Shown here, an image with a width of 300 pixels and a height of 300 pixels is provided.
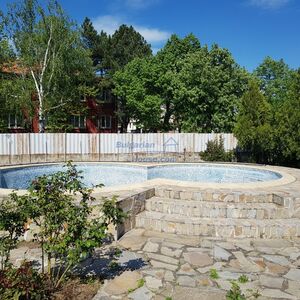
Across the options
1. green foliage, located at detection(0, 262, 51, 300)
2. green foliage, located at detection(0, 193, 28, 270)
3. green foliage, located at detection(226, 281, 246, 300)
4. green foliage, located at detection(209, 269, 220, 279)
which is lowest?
green foliage, located at detection(209, 269, 220, 279)

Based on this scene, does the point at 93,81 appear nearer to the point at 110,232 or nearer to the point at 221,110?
the point at 221,110

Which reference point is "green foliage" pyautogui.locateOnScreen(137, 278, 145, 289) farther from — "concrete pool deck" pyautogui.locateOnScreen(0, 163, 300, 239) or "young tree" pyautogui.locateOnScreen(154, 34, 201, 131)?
"young tree" pyautogui.locateOnScreen(154, 34, 201, 131)

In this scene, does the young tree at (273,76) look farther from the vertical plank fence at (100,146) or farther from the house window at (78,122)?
the house window at (78,122)

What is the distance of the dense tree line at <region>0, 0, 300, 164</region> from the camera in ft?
60.7

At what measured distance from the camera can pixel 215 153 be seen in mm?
19047

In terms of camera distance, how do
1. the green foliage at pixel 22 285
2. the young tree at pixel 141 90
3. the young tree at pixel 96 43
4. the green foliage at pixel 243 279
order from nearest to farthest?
the green foliage at pixel 22 285 → the green foliage at pixel 243 279 → the young tree at pixel 141 90 → the young tree at pixel 96 43

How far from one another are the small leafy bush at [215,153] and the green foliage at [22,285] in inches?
631

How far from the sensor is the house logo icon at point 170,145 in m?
20.4

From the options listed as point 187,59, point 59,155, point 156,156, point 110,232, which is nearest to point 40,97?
point 59,155

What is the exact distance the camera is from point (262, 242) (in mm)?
6172

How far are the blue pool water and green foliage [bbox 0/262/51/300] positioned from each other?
29.3ft

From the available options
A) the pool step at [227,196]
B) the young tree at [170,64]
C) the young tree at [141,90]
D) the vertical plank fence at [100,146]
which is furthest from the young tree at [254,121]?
the young tree at [141,90]

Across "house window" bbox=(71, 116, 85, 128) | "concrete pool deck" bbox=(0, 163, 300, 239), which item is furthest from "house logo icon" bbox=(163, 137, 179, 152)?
"house window" bbox=(71, 116, 85, 128)

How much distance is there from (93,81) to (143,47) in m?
7.53
